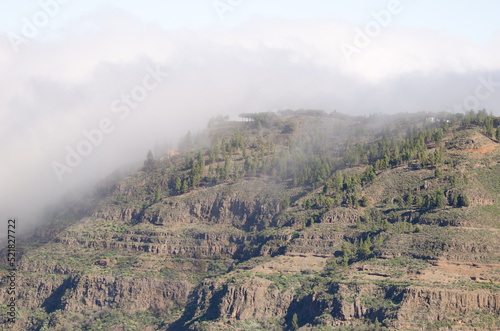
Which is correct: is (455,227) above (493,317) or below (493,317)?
above

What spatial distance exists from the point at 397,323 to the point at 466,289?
15.2m

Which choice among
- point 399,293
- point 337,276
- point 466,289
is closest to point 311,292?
point 337,276

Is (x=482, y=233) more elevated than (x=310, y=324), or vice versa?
(x=482, y=233)

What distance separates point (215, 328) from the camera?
191 m

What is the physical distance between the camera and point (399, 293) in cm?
18275

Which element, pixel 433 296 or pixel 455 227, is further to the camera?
pixel 455 227

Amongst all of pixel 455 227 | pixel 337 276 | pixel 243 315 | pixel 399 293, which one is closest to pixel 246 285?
pixel 243 315

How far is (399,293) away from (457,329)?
558 inches

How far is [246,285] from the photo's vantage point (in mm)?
198125

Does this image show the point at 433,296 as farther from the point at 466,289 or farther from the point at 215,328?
the point at 215,328

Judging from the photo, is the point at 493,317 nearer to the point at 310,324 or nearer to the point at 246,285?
the point at 310,324

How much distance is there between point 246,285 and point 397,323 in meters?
35.9

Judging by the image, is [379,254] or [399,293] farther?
[379,254]

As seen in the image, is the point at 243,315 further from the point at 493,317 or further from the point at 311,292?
the point at 493,317
